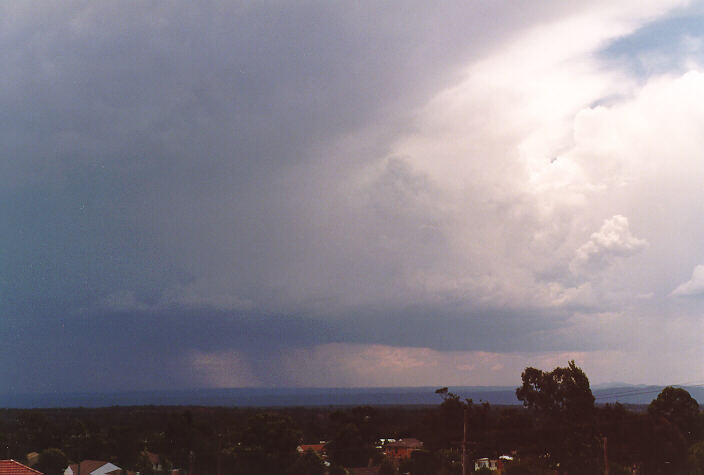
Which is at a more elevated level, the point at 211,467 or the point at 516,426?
the point at 516,426

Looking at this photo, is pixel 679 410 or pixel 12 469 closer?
pixel 12 469

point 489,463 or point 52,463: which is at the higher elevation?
point 52,463

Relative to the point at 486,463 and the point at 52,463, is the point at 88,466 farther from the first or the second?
the point at 486,463

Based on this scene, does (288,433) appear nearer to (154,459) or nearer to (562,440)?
(154,459)

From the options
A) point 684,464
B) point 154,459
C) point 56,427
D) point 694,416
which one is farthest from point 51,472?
point 694,416

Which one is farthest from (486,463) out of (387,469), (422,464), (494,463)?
(387,469)

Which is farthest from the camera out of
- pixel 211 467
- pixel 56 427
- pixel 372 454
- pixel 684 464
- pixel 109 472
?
pixel 56 427

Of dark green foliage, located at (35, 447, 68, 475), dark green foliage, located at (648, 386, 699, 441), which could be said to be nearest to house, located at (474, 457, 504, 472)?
dark green foliage, located at (648, 386, 699, 441)
